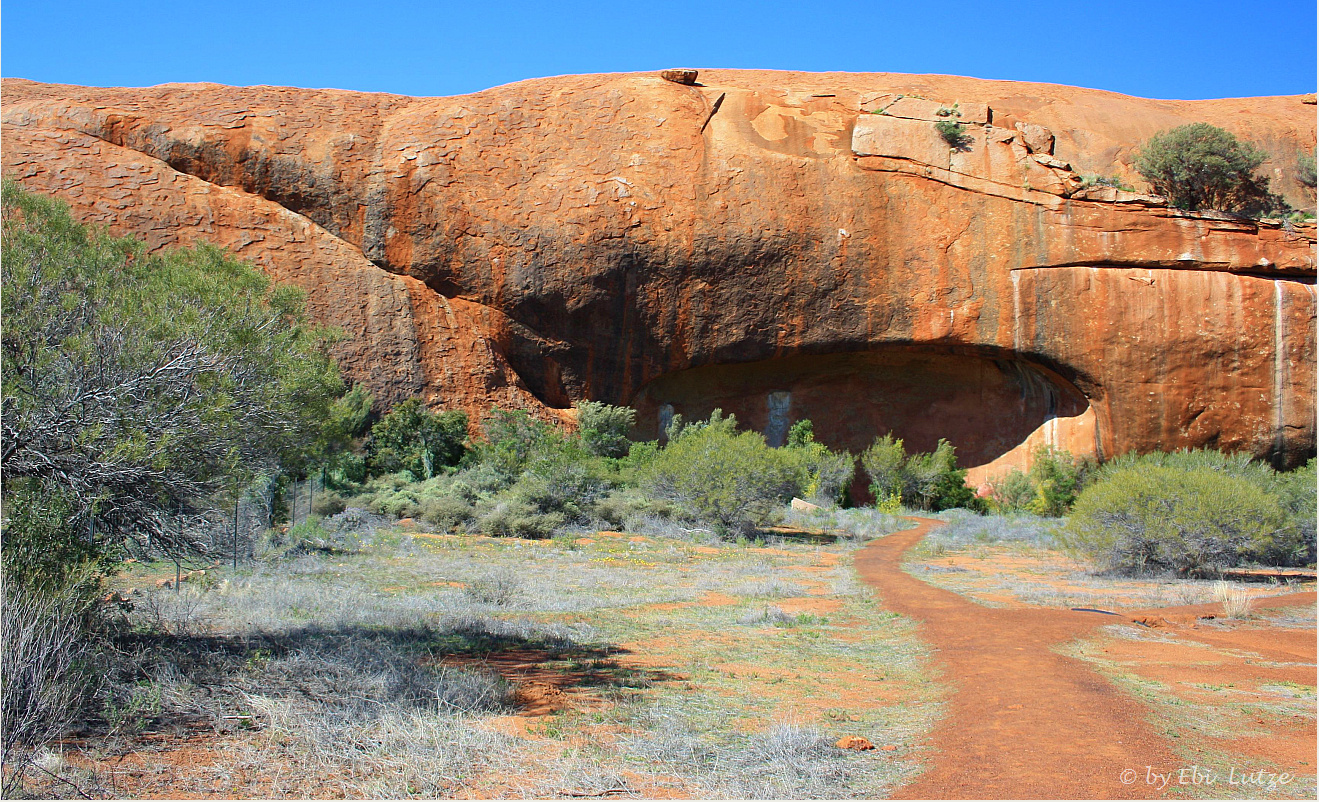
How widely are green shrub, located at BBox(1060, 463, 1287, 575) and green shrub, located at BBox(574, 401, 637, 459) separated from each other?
46.7 feet

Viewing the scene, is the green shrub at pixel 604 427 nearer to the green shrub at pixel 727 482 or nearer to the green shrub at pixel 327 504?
the green shrub at pixel 727 482

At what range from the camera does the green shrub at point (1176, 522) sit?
48.6ft

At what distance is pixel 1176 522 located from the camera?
1496 centimetres

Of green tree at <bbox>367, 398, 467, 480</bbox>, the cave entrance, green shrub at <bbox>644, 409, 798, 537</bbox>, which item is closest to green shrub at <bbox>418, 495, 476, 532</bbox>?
green tree at <bbox>367, 398, 467, 480</bbox>

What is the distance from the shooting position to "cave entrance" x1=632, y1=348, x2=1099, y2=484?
3027cm

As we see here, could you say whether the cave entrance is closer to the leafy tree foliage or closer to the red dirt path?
the red dirt path

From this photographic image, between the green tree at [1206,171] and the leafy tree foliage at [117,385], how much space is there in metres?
32.9

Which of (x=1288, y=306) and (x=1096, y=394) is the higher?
(x=1288, y=306)

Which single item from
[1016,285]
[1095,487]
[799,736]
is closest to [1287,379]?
[1016,285]

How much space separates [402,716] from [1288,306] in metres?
28.9

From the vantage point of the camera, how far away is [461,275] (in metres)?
26.9

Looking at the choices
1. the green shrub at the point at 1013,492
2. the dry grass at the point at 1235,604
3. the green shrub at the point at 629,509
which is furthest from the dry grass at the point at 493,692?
the green shrub at the point at 1013,492

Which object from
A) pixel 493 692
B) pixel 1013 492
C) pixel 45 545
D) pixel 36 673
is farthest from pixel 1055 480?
pixel 36 673

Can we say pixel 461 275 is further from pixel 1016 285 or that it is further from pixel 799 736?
pixel 799 736
